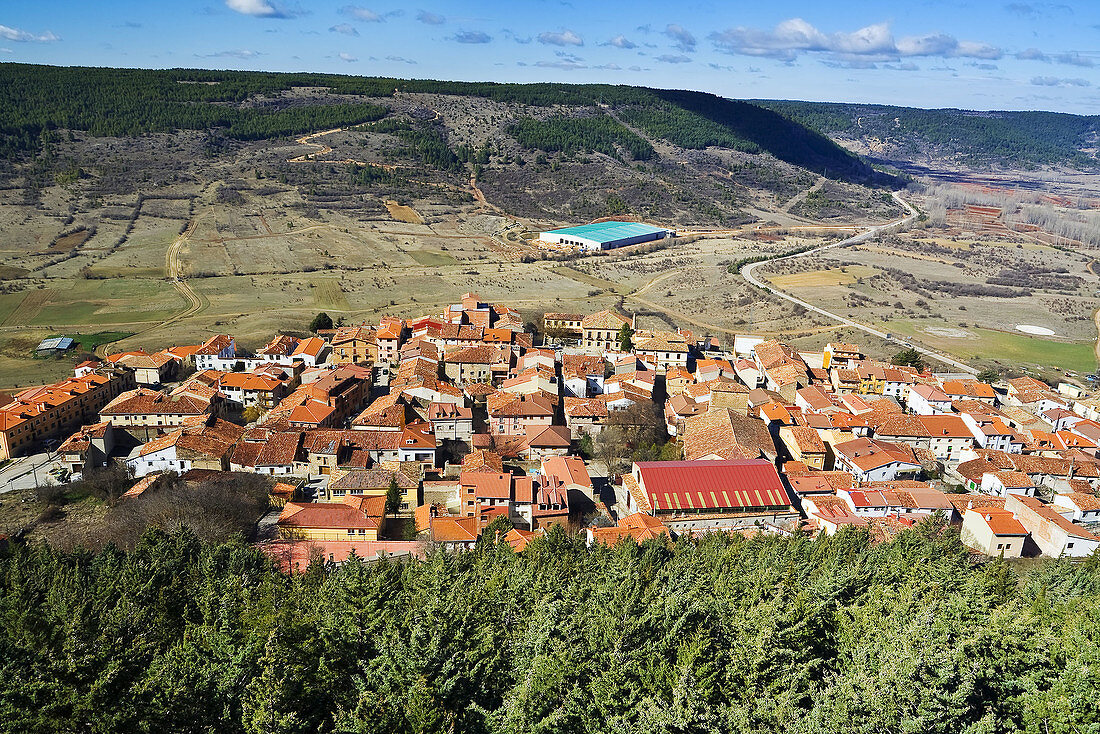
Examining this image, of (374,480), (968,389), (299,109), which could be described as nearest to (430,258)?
(374,480)

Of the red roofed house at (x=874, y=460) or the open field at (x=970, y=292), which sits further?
the open field at (x=970, y=292)

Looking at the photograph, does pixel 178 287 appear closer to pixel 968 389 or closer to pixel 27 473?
pixel 27 473

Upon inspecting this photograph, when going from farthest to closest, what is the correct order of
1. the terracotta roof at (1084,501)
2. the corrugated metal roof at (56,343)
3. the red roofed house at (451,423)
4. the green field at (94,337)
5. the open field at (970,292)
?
1. the open field at (970,292)
2. the green field at (94,337)
3. the corrugated metal roof at (56,343)
4. the red roofed house at (451,423)
5. the terracotta roof at (1084,501)

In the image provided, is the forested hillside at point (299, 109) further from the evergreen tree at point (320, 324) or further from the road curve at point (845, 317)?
the evergreen tree at point (320, 324)

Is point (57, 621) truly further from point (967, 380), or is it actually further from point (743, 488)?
point (967, 380)

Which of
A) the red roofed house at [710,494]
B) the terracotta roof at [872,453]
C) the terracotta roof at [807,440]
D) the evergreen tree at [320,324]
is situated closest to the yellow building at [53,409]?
the evergreen tree at [320,324]
